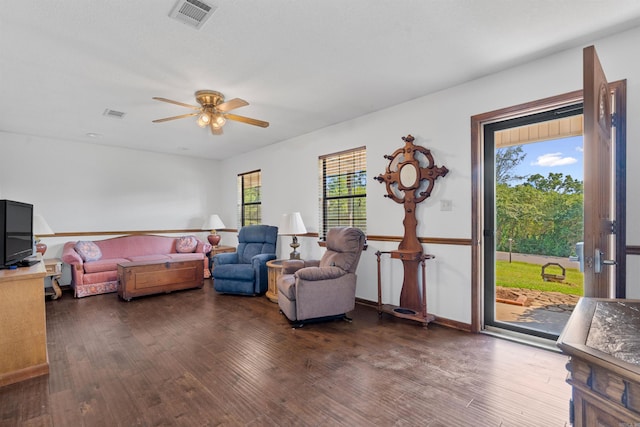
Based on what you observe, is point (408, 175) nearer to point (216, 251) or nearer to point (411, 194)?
point (411, 194)

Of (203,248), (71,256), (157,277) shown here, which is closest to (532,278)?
(157,277)

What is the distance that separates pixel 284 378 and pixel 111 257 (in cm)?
455

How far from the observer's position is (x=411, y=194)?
3533 millimetres

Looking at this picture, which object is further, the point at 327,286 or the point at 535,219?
the point at 327,286

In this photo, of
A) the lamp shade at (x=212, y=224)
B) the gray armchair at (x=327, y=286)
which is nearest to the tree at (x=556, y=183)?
the gray armchair at (x=327, y=286)

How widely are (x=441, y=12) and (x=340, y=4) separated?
68 cm

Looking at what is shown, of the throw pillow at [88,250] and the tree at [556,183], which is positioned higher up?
the tree at [556,183]

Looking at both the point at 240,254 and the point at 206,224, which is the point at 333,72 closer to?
the point at 240,254

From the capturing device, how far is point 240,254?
209 inches

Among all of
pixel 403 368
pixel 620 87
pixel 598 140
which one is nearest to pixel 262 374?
pixel 403 368

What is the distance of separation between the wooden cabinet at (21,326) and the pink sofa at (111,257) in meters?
2.55

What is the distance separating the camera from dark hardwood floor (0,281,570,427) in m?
1.82

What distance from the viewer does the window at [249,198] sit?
241 inches

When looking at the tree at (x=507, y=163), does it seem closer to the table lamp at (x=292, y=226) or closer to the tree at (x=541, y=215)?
the tree at (x=541, y=215)
